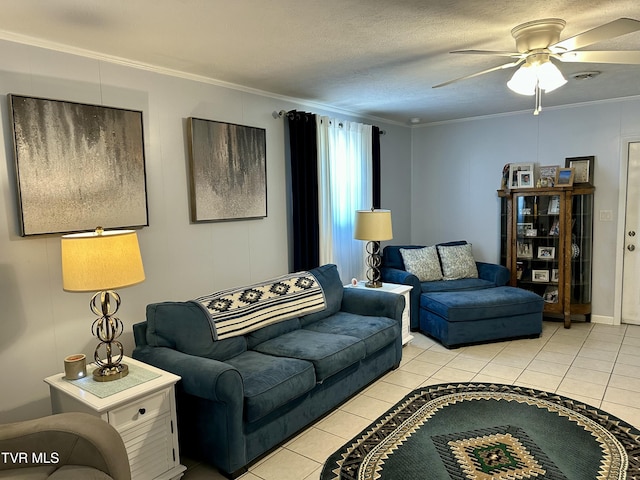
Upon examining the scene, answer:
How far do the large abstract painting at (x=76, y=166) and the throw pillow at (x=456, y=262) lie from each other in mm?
3432

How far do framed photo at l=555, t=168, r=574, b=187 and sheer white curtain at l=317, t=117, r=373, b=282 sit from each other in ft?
6.61

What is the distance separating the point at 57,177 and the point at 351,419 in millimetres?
2346

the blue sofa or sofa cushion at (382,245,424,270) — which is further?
sofa cushion at (382,245,424,270)

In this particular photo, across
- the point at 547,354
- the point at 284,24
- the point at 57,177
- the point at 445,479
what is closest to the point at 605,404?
the point at 547,354

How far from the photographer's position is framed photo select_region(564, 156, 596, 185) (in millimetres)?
4816

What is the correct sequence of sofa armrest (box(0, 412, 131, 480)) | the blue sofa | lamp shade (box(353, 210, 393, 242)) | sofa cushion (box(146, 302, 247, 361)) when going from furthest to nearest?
lamp shade (box(353, 210, 393, 242)) < sofa cushion (box(146, 302, 247, 361)) < the blue sofa < sofa armrest (box(0, 412, 131, 480))

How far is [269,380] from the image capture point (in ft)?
8.26

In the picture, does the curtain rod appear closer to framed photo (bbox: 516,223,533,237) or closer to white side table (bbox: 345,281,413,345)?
white side table (bbox: 345,281,413,345)

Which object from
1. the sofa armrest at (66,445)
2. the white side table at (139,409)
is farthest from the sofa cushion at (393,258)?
the sofa armrest at (66,445)

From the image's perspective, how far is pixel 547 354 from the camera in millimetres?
4051

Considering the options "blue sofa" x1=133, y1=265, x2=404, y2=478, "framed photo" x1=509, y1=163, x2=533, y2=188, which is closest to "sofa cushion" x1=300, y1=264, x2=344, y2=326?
"blue sofa" x1=133, y1=265, x2=404, y2=478

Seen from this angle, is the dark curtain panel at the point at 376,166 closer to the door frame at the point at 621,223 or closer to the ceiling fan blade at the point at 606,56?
the door frame at the point at 621,223

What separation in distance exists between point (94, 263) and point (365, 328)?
2014 mm

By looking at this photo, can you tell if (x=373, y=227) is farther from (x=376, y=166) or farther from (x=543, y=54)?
(x=543, y=54)
